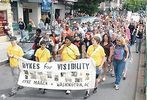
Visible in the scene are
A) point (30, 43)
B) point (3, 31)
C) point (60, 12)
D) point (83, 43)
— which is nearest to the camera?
point (83, 43)

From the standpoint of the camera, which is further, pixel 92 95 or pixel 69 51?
pixel 92 95

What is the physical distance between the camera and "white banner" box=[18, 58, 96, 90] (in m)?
9.41

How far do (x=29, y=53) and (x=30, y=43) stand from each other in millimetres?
2197

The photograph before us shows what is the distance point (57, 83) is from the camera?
9578 millimetres

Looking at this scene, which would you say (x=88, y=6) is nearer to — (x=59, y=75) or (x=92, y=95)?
(x=92, y=95)

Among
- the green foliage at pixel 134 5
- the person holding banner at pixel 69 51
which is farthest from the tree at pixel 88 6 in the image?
the green foliage at pixel 134 5

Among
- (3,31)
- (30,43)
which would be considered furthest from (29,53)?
(3,31)

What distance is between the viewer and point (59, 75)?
9555 mm

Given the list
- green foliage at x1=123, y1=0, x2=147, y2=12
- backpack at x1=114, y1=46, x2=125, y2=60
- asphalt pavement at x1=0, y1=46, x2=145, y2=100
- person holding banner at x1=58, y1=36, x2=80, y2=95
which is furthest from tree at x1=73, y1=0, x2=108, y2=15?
green foliage at x1=123, y1=0, x2=147, y2=12

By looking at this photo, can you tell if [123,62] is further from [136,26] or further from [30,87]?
[136,26]

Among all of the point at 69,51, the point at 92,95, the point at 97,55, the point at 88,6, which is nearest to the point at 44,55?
the point at 69,51

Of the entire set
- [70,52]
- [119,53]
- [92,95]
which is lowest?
[92,95]

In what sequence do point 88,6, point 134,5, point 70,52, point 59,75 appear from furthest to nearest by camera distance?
point 134,5 → point 88,6 → point 70,52 → point 59,75

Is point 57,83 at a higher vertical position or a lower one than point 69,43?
lower
